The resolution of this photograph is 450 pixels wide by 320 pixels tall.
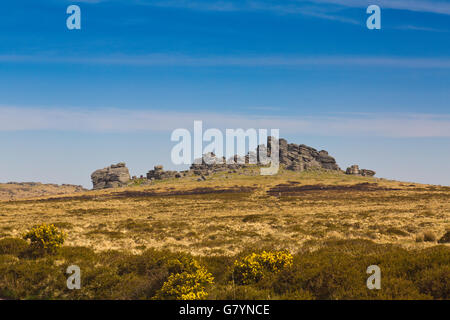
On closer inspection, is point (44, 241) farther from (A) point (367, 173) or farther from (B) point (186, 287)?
(A) point (367, 173)

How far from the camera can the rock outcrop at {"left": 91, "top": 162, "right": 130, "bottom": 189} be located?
138 m

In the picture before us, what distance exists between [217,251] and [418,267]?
33.8 feet

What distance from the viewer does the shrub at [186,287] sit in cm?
884

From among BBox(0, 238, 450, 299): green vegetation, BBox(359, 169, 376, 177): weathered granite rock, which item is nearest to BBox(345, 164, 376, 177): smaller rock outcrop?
BBox(359, 169, 376, 177): weathered granite rock

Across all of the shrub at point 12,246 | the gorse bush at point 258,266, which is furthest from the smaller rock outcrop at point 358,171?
the shrub at point 12,246

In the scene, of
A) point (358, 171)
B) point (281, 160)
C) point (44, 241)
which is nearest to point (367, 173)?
point (358, 171)

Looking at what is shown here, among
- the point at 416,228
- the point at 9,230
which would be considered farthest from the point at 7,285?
the point at 416,228

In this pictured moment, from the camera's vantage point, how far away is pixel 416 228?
23531mm

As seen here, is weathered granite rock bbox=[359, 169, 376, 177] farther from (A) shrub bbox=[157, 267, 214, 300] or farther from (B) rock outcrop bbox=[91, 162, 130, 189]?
(A) shrub bbox=[157, 267, 214, 300]

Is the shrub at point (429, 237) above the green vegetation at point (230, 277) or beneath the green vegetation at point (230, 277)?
beneath

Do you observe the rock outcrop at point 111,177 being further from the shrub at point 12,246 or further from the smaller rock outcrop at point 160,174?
the shrub at point 12,246

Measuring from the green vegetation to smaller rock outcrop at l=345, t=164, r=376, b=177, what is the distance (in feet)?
498

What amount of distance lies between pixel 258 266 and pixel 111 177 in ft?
457
